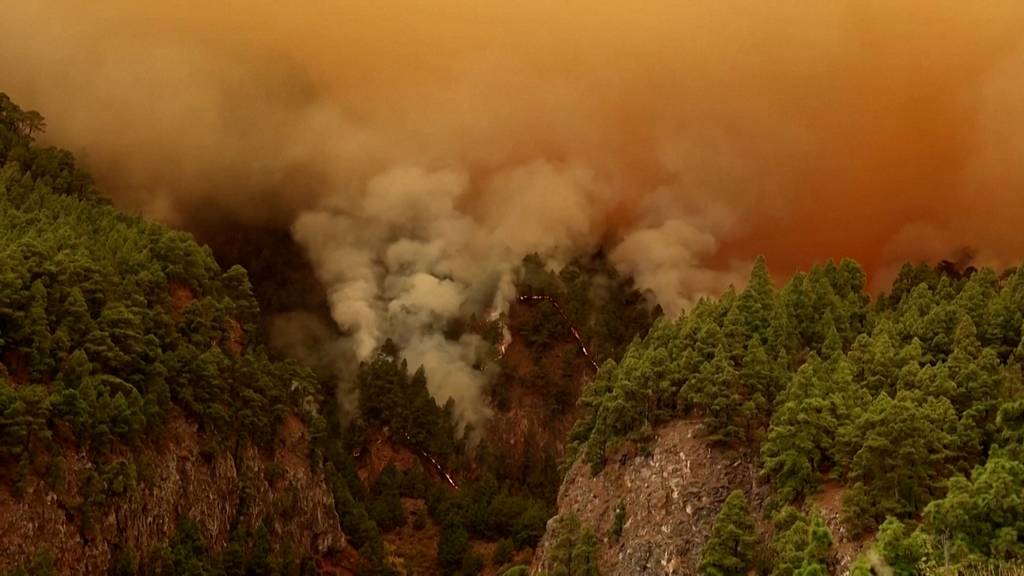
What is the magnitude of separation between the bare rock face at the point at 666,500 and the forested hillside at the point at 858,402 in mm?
1734

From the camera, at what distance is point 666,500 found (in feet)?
342

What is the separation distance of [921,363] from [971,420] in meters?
12.5

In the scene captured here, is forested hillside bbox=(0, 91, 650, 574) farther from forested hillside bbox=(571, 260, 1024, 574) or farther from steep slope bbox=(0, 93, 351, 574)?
forested hillside bbox=(571, 260, 1024, 574)

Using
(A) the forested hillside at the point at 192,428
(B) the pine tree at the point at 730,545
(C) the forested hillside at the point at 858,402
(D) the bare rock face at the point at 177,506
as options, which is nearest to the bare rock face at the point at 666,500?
(C) the forested hillside at the point at 858,402

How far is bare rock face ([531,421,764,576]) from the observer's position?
10062 centimetres

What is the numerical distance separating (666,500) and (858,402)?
52.9 feet

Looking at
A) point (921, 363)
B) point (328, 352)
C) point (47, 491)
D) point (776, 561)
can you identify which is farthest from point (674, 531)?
point (328, 352)

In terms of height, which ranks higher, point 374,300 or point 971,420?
point 374,300

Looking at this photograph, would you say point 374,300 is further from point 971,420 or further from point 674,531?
point 971,420

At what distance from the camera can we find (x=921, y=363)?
103 m

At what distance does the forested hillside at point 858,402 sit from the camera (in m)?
Answer: 79.1

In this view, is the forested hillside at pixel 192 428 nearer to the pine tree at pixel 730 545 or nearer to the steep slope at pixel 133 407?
the steep slope at pixel 133 407

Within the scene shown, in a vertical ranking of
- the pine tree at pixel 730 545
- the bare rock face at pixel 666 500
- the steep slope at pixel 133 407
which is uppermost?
the steep slope at pixel 133 407

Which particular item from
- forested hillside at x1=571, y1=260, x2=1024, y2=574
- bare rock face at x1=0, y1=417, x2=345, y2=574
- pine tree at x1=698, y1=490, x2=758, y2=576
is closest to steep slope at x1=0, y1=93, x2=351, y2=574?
bare rock face at x1=0, y1=417, x2=345, y2=574
